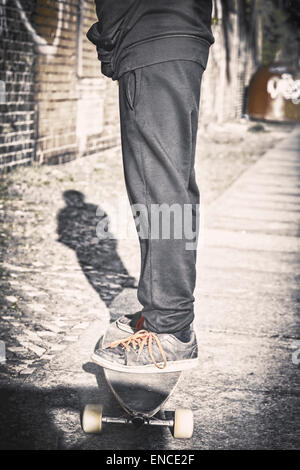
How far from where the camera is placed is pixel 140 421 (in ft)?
6.68

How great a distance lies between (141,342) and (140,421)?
10.9 inches

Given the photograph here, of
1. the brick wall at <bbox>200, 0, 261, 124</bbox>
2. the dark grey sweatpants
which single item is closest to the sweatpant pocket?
the dark grey sweatpants

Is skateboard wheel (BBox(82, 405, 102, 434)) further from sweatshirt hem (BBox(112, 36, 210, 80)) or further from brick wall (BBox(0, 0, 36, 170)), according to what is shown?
brick wall (BBox(0, 0, 36, 170))

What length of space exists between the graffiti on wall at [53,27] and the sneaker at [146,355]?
4913 mm

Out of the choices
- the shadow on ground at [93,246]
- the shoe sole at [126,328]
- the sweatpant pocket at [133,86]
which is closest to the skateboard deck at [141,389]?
the shoe sole at [126,328]

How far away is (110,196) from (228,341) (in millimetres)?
3749

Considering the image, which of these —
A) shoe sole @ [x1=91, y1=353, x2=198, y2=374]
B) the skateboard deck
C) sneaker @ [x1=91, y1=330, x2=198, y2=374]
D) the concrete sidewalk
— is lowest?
the concrete sidewalk

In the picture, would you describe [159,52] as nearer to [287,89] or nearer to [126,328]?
[126,328]

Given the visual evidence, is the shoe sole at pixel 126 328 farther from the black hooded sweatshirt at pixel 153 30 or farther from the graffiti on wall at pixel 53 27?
the graffiti on wall at pixel 53 27

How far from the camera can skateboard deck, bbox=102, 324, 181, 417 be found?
2039 mm

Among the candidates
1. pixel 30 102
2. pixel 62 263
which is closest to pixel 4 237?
pixel 62 263

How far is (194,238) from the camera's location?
2.27 metres

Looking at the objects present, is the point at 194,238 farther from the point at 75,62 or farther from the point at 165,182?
the point at 75,62

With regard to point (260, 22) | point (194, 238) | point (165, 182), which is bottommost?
point (194, 238)
